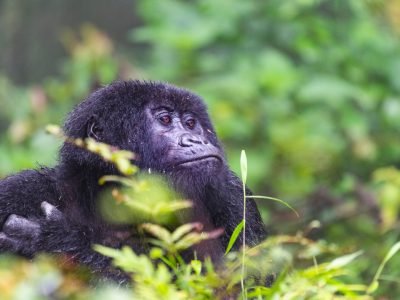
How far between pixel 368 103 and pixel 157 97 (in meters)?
4.48

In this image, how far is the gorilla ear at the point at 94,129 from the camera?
4.37 m

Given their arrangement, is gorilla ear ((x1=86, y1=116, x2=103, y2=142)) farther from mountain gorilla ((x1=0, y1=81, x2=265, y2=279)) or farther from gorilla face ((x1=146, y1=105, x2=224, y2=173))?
gorilla face ((x1=146, y1=105, x2=224, y2=173))

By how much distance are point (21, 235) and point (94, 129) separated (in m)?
0.76

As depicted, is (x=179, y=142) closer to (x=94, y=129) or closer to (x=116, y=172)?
(x=116, y=172)

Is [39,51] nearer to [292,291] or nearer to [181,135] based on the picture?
[181,135]

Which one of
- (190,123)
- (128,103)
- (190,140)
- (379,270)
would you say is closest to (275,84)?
(190,123)

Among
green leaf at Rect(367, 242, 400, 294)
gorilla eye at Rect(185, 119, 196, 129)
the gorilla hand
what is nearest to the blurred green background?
gorilla eye at Rect(185, 119, 196, 129)

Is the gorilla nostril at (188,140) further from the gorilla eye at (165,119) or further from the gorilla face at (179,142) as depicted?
the gorilla eye at (165,119)

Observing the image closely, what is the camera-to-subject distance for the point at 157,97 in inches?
176

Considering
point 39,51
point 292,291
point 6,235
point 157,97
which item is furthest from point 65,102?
point 292,291

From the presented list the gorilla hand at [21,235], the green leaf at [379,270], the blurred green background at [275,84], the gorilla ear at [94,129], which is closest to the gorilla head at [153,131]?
the gorilla ear at [94,129]

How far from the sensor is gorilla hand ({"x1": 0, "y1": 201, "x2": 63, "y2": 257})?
3832mm

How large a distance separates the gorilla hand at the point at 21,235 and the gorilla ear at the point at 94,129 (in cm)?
59

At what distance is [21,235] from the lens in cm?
385
